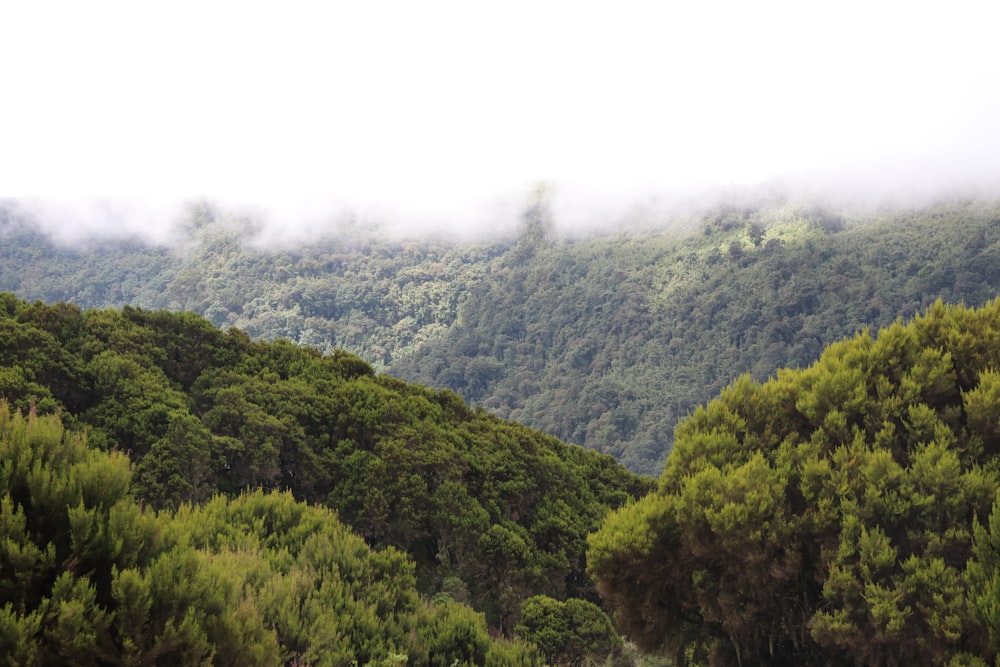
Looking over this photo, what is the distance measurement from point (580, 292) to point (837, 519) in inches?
5259

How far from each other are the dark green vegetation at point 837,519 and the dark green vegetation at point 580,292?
84.4 m

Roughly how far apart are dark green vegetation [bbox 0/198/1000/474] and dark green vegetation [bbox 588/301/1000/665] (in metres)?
84.4

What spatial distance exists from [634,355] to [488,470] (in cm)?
10246

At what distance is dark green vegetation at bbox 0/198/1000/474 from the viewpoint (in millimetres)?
101688

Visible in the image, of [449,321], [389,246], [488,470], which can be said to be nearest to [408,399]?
[488,470]

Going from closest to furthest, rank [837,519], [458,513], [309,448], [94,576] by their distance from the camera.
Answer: [94,576]
[837,519]
[458,513]
[309,448]

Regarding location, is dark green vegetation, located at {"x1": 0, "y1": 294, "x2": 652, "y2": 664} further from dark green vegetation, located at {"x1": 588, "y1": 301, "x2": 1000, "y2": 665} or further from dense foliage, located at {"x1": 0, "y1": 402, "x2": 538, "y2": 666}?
dense foliage, located at {"x1": 0, "y1": 402, "x2": 538, "y2": 666}

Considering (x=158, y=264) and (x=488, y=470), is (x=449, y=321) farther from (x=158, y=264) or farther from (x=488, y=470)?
(x=488, y=470)

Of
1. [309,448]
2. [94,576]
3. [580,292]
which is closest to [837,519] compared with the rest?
[94,576]

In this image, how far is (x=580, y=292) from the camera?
14088 centimetres

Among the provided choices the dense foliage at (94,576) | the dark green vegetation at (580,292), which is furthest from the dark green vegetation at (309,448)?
the dark green vegetation at (580,292)

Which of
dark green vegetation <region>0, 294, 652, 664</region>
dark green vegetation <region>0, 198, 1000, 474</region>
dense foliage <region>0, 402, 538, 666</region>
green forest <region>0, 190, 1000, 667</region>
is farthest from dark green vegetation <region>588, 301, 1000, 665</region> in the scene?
dark green vegetation <region>0, 198, 1000, 474</region>

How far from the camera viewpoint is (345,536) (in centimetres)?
989

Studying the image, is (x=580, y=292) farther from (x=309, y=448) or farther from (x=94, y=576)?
(x=94, y=576)
